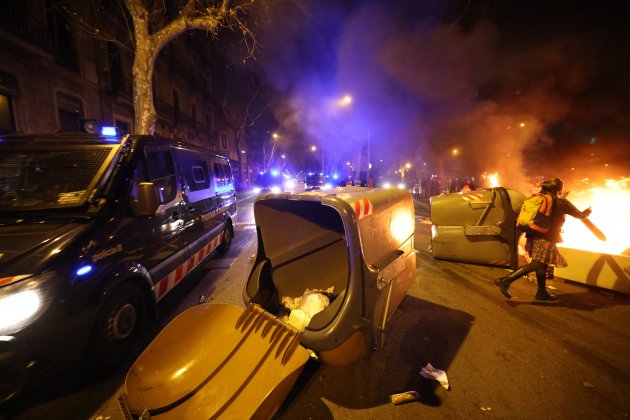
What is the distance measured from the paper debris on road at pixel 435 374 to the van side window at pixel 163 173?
12.3ft

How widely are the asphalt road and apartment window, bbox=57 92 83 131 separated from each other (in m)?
13.0

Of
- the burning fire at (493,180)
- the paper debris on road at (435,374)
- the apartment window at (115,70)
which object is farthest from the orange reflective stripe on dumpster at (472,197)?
the apartment window at (115,70)

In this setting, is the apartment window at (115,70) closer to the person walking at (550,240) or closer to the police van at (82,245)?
the police van at (82,245)

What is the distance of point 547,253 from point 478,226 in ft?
4.73

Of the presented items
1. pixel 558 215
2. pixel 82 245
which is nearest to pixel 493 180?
pixel 558 215

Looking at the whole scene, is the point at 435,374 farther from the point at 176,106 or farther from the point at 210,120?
the point at 210,120

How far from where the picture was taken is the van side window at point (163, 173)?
3540mm

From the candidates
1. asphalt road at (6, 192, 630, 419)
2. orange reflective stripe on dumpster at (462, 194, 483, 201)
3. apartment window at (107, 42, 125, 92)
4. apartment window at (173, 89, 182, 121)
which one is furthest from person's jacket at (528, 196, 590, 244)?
apartment window at (173, 89, 182, 121)

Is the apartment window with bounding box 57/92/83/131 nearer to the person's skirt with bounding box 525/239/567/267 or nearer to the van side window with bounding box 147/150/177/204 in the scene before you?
the van side window with bounding box 147/150/177/204

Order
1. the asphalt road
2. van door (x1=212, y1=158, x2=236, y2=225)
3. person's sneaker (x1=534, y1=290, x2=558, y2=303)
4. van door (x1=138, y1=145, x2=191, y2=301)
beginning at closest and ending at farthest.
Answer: the asphalt road
van door (x1=138, y1=145, x2=191, y2=301)
person's sneaker (x1=534, y1=290, x2=558, y2=303)
van door (x1=212, y1=158, x2=236, y2=225)

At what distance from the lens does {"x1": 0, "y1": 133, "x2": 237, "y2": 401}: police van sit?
6.31 feet

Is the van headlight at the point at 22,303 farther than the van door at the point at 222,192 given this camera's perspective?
No

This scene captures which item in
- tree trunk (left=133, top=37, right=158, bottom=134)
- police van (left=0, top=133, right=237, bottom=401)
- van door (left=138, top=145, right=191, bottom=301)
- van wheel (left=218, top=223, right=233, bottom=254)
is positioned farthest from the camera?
tree trunk (left=133, top=37, right=158, bottom=134)

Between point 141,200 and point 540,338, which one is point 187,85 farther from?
point 540,338
